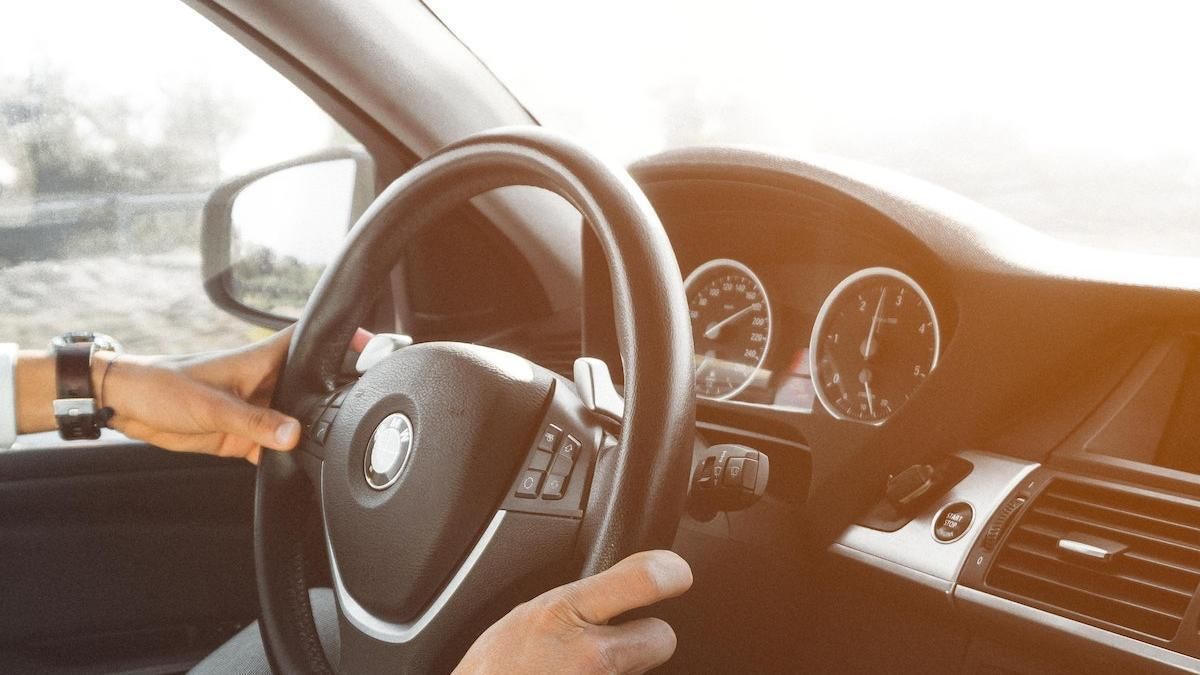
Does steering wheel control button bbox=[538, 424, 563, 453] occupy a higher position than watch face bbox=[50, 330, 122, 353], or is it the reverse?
steering wheel control button bbox=[538, 424, 563, 453]

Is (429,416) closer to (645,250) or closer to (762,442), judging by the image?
(645,250)

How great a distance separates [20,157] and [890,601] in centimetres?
182

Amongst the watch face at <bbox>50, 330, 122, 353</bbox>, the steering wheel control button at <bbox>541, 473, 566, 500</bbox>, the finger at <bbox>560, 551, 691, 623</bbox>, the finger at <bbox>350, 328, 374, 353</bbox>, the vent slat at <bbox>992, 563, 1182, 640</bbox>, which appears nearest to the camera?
the finger at <bbox>560, 551, 691, 623</bbox>

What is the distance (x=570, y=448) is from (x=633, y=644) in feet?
0.70

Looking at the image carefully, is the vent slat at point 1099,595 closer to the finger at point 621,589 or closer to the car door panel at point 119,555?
the finger at point 621,589

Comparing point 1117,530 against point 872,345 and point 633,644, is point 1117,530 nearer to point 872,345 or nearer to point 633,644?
point 872,345

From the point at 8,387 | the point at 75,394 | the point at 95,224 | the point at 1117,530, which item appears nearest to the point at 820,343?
the point at 1117,530

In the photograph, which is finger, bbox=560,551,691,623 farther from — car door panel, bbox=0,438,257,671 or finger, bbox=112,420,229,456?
car door panel, bbox=0,438,257,671

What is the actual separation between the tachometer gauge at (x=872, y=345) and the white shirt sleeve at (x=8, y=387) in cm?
133

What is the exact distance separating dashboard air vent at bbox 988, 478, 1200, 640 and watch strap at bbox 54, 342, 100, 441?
4.40ft

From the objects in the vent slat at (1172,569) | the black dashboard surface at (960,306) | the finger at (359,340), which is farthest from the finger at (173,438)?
the vent slat at (1172,569)

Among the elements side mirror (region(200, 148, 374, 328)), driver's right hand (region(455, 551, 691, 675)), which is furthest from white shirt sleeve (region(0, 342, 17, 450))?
driver's right hand (region(455, 551, 691, 675))

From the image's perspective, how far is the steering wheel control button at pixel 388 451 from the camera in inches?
46.3

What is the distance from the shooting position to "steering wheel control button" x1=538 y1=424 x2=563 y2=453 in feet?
3.61
